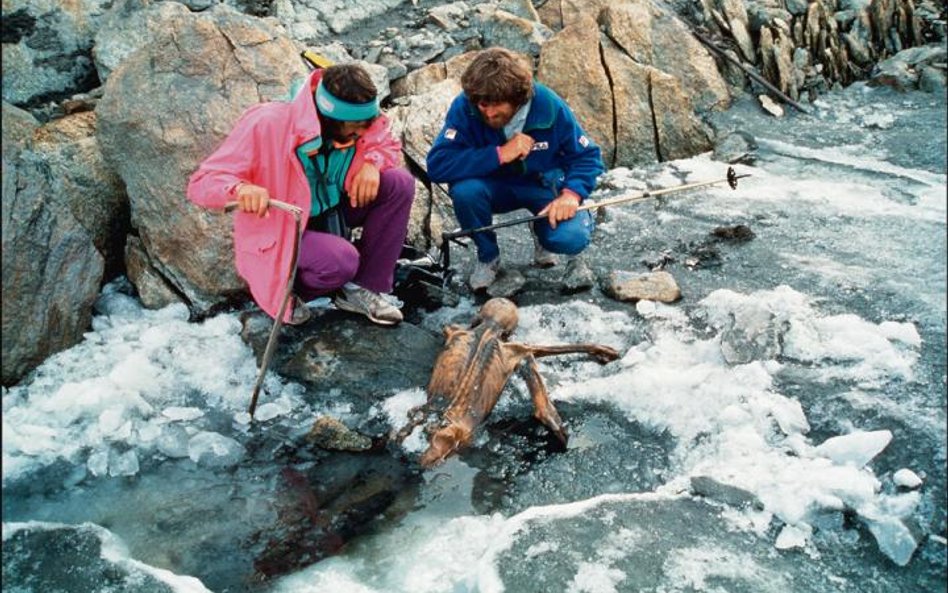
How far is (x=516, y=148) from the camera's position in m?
5.32

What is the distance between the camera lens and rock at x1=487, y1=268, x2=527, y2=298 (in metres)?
5.80

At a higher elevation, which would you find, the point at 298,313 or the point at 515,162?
the point at 515,162

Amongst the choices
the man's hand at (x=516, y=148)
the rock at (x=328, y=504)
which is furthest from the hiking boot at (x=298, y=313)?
the man's hand at (x=516, y=148)

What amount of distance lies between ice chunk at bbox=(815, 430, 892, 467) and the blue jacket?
7.63 ft

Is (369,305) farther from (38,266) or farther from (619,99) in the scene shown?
(619,99)

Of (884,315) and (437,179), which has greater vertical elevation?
(437,179)

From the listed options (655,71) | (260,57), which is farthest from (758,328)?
(655,71)

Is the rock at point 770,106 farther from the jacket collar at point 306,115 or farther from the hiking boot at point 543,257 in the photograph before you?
the jacket collar at point 306,115

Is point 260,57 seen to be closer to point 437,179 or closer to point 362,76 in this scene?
point 437,179

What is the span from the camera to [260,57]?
6066 mm

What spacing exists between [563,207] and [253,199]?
2.07 metres

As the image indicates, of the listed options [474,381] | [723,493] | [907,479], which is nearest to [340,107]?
[474,381]

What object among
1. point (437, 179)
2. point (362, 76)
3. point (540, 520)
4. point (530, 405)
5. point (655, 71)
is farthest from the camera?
point (655, 71)

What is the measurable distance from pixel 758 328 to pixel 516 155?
185 centimetres
